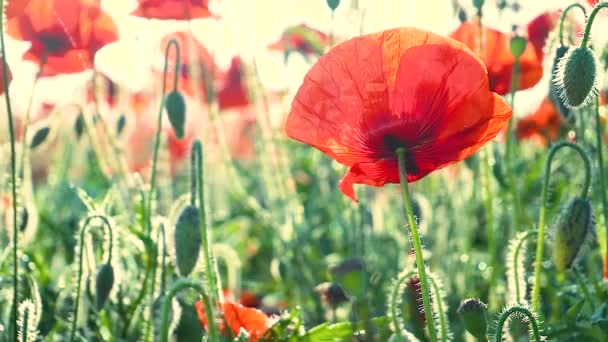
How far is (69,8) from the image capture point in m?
1.95

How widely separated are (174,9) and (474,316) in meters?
Result: 1.13

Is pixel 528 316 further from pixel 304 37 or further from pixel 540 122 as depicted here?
pixel 540 122

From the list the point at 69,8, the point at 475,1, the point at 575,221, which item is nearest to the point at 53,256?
the point at 69,8

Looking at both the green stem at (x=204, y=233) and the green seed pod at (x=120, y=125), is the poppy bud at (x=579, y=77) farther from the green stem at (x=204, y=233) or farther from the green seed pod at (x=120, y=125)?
the green seed pod at (x=120, y=125)

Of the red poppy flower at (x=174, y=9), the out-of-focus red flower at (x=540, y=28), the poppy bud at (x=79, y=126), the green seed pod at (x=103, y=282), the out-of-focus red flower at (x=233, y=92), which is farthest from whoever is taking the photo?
the out-of-focus red flower at (x=233, y=92)

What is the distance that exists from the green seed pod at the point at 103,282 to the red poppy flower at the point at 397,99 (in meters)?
0.49

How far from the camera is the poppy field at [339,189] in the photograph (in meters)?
1.24

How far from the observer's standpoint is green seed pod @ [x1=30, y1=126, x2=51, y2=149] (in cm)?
213

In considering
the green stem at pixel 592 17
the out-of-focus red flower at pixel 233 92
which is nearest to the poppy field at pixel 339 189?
the green stem at pixel 592 17

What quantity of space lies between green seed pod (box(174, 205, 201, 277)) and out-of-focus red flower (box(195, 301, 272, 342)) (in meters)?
0.07

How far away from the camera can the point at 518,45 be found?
1.81 meters

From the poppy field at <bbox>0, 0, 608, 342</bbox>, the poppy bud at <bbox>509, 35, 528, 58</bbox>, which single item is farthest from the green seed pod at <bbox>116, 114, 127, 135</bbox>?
the poppy bud at <bbox>509, 35, 528, 58</bbox>

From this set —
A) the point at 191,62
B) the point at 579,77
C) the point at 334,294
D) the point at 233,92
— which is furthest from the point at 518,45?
the point at 233,92

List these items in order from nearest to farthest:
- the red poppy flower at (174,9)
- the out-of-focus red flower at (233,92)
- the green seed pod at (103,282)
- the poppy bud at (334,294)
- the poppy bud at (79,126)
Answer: the green seed pod at (103,282) → the poppy bud at (334,294) → the red poppy flower at (174,9) → the poppy bud at (79,126) → the out-of-focus red flower at (233,92)
